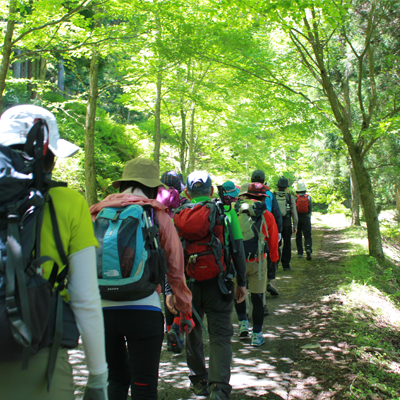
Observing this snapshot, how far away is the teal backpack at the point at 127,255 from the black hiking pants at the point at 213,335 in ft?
3.64

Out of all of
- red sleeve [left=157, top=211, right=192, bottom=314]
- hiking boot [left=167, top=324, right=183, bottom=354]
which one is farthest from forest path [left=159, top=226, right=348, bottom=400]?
red sleeve [left=157, top=211, right=192, bottom=314]

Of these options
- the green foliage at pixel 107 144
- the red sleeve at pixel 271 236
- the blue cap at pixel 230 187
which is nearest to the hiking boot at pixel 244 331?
the red sleeve at pixel 271 236

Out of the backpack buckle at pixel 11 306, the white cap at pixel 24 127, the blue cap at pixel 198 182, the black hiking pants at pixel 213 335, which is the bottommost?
A: the black hiking pants at pixel 213 335

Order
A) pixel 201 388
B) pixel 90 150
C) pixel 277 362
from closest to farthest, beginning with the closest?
pixel 201 388
pixel 277 362
pixel 90 150

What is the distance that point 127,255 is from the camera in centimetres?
234

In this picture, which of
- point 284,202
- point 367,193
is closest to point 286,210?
point 284,202

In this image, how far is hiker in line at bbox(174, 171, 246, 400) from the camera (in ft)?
11.0

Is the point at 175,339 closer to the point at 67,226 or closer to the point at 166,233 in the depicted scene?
the point at 166,233

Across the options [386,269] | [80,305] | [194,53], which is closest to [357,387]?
[80,305]

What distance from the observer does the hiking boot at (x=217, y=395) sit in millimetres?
3238

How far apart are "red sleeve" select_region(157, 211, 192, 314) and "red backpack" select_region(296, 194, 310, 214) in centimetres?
799

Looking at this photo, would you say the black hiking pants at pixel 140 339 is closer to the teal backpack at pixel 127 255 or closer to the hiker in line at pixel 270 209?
the teal backpack at pixel 127 255

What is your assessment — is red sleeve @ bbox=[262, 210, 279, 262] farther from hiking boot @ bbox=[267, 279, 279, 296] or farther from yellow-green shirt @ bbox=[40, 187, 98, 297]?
yellow-green shirt @ bbox=[40, 187, 98, 297]

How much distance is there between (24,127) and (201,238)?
2052mm
